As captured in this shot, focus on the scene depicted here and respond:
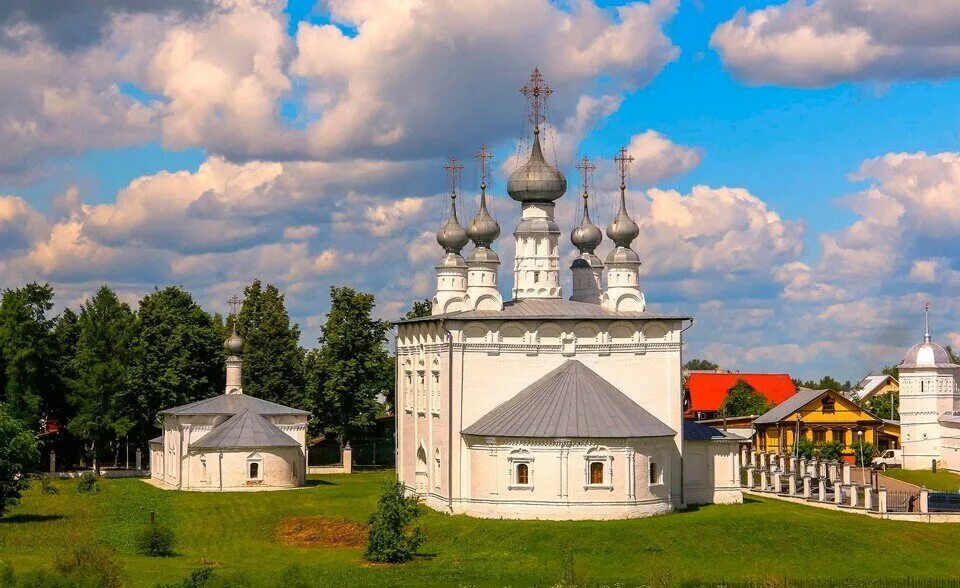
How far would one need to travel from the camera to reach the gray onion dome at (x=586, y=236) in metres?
53.2

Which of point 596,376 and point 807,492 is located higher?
point 596,376

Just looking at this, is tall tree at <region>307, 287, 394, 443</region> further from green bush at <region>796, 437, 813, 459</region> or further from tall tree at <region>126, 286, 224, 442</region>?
green bush at <region>796, 437, 813, 459</region>

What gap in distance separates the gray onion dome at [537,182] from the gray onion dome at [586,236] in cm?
687

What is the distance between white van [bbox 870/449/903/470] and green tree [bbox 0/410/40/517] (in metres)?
39.3

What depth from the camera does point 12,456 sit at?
41.7m

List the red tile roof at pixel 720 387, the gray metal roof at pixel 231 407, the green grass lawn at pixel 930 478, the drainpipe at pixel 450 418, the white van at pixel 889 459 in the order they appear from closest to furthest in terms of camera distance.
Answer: the drainpipe at pixel 450 418
the green grass lawn at pixel 930 478
the gray metal roof at pixel 231 407
the white van at pixel 889 459
the red tile roof at pixel 720 387

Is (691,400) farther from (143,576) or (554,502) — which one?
(143,576)

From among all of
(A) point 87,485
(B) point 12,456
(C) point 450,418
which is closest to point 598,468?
(C) point 450,418

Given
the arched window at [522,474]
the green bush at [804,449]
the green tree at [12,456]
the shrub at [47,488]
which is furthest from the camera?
the green bush at [804,449]

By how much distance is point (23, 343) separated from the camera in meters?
59.2

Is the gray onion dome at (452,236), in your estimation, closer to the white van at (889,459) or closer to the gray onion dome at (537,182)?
the gray onion dome at (537,182)

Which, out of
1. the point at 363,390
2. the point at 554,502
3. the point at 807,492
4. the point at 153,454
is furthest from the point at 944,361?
the point at 153,454

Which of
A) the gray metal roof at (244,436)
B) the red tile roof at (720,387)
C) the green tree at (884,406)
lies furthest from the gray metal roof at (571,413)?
the green tree at (884,406)

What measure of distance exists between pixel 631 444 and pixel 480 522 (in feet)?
16.5
